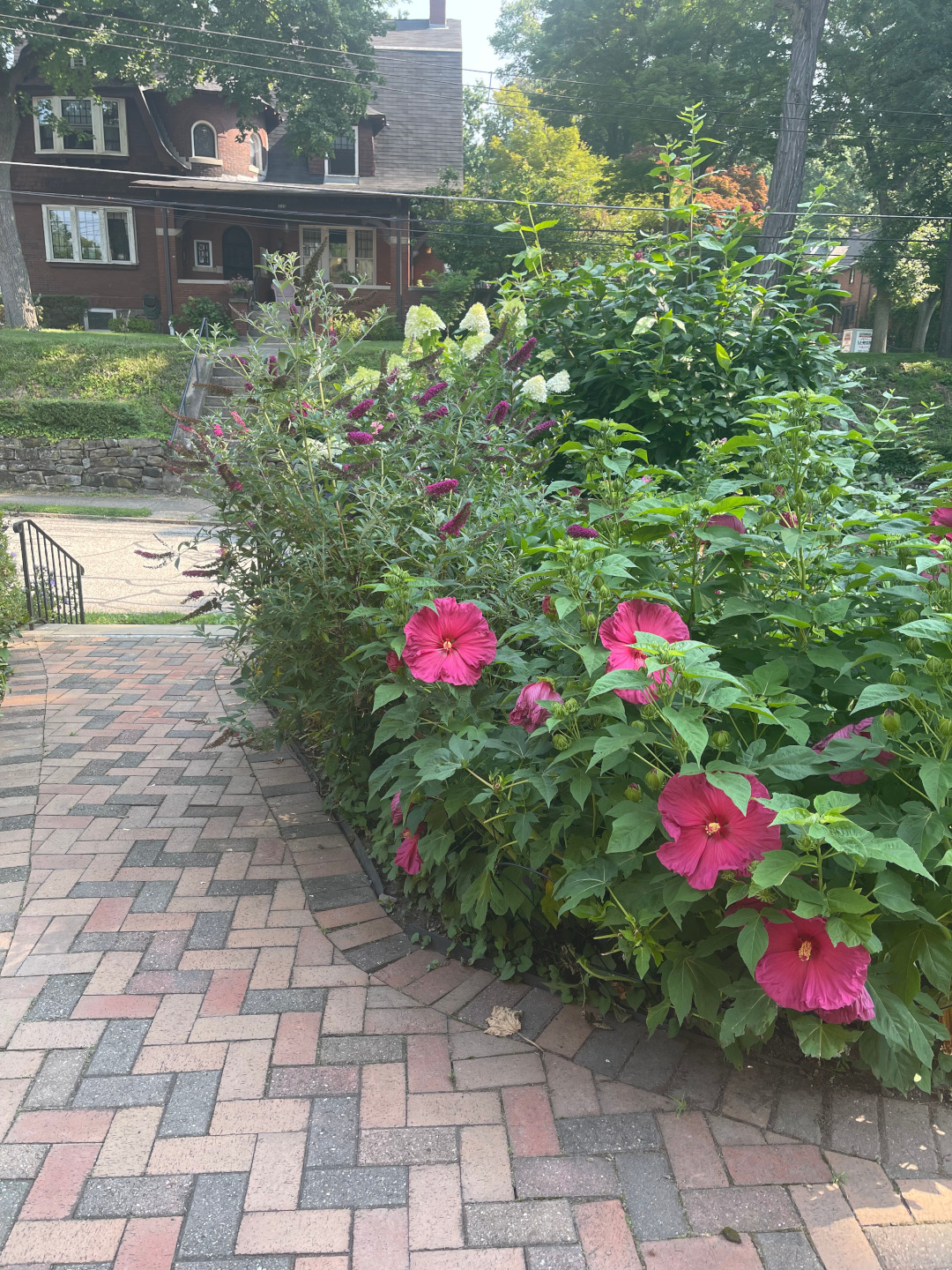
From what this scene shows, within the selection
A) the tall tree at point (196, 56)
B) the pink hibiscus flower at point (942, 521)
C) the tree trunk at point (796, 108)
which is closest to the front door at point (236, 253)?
the tall tree at point (196, 56)

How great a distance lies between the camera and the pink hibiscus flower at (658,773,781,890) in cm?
168

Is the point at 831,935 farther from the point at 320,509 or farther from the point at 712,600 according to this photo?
the point at 320,509

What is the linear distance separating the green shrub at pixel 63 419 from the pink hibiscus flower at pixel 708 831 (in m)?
16.7

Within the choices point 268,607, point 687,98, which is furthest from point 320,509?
point 687,98

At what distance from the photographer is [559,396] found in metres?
4.22

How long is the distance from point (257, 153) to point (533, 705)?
95.0ft

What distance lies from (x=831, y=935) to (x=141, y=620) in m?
7.07

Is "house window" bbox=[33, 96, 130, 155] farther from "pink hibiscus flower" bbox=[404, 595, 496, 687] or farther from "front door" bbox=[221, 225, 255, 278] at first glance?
"pink hibiscus flower" bbox=[404, 595, 496, 687]

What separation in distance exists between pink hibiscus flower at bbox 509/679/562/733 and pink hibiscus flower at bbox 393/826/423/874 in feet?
1.91

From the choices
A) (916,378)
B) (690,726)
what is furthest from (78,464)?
(916,378)

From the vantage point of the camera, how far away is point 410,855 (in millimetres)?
2443

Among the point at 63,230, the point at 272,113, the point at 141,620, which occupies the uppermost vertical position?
the point at 272,113

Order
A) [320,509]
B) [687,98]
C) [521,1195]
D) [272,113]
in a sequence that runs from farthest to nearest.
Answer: [272,113], [687,98], [320,509], [521,1195]

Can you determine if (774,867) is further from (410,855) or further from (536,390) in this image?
(536,390)
